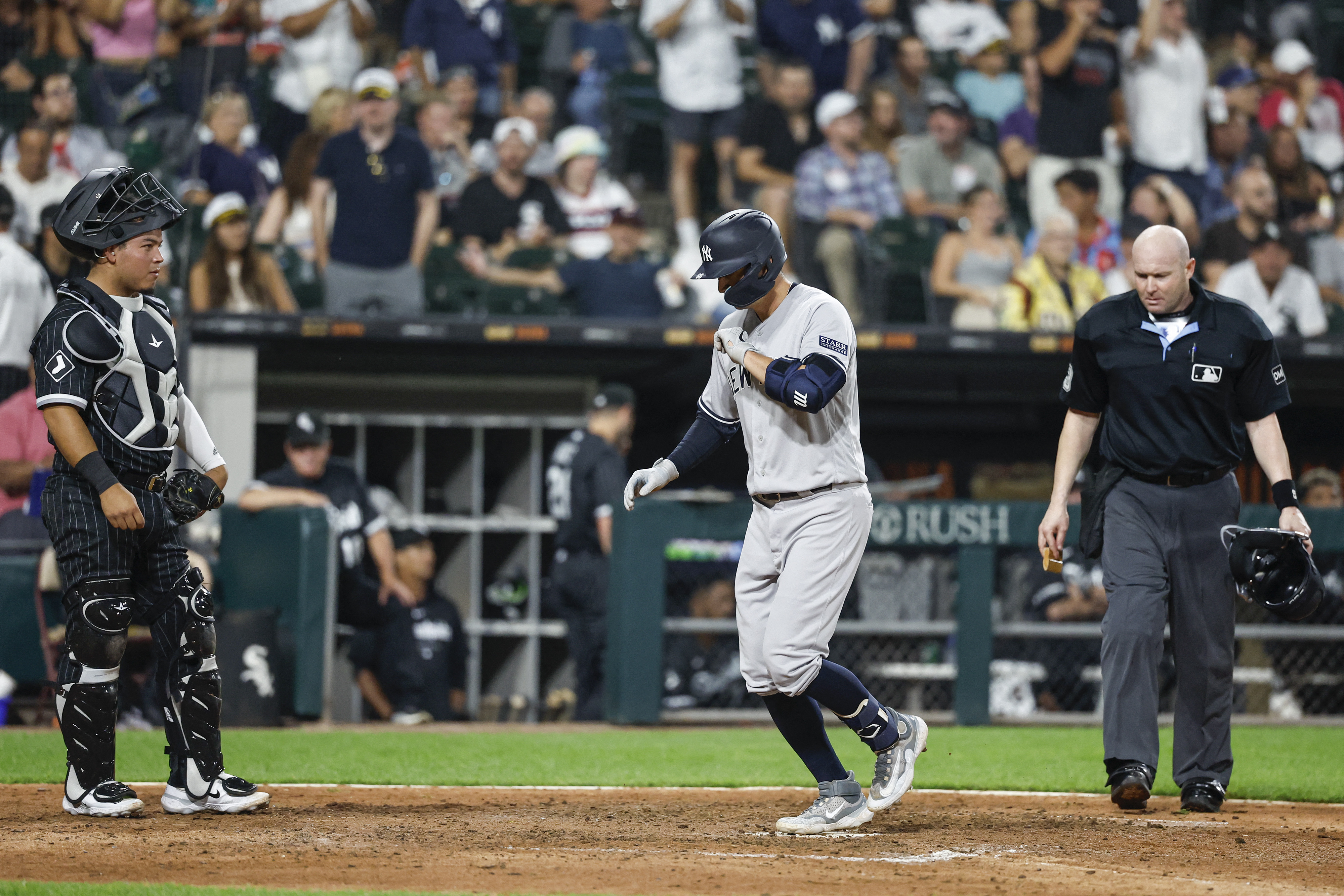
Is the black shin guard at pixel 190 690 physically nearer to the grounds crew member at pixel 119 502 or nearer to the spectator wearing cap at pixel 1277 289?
the grounds crew member at pixel 119 502

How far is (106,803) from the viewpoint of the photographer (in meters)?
4.79

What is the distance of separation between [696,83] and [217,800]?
28.2 ft

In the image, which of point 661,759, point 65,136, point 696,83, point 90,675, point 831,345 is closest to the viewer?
point 831,345

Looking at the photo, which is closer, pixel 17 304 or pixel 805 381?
pixel 805 381

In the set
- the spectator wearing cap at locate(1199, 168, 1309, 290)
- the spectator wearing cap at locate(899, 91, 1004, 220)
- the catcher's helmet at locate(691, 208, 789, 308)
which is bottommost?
the catcher's helmet at locate(691, 208, 789, 308)

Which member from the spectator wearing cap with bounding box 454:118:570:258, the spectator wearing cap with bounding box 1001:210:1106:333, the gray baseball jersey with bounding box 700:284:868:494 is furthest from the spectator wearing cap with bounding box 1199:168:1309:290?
the gray baseball jersey with bounding box 700:284:868:494

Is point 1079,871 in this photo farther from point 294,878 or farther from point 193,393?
point 193,393

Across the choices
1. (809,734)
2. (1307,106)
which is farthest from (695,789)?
(1307,106)

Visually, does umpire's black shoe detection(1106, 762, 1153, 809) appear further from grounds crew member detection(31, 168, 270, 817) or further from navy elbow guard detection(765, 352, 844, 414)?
grounds crew member detection(31, 168, 270, 817)

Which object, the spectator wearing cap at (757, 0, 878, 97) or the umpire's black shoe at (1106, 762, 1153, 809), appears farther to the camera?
the spectator wearing cap at (757, 0, 878, 97)

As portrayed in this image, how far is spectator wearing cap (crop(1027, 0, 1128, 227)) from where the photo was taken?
12.3 meters

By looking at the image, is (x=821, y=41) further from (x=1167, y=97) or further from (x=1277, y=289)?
(x=1277, y=289)

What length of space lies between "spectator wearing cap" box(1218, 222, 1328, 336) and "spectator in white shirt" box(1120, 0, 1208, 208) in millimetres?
864

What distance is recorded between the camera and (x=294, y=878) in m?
3.82
